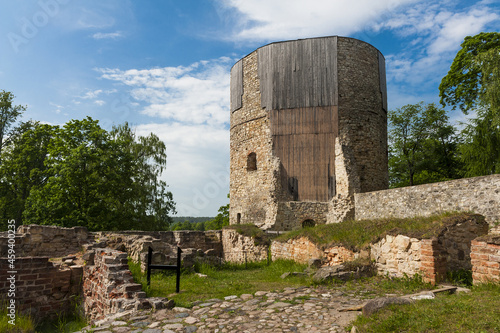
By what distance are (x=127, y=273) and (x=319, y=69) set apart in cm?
1570

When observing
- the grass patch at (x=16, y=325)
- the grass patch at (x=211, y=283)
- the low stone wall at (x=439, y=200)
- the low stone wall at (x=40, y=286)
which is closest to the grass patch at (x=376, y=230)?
the low stone wall at (x=439, y=200)

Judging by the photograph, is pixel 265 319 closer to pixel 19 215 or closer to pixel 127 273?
pixel 127 273

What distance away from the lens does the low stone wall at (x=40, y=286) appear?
7.54m

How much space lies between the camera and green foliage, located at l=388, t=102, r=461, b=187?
26.9 meters

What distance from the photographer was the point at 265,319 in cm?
544

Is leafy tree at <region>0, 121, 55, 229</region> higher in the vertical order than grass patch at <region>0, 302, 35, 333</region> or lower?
higher

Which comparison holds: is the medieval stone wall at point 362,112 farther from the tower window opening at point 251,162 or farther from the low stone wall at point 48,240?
the low stone wall at point 48,240

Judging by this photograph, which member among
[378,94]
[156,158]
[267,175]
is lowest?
[267,175]

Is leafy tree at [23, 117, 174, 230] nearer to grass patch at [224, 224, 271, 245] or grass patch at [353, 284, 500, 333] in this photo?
grass patch at [224, 224, 271, 245]

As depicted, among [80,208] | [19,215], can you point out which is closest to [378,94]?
[80,208]

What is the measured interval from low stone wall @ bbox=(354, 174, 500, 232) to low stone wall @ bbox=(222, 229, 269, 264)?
180 inches

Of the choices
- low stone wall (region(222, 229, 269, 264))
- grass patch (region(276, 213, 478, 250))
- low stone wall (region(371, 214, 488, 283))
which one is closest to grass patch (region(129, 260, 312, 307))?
grass patch (region(276, 213, 478, 250))

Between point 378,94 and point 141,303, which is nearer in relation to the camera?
point 141,303

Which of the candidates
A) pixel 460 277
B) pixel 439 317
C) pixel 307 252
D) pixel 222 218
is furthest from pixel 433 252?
pixel 222 218
